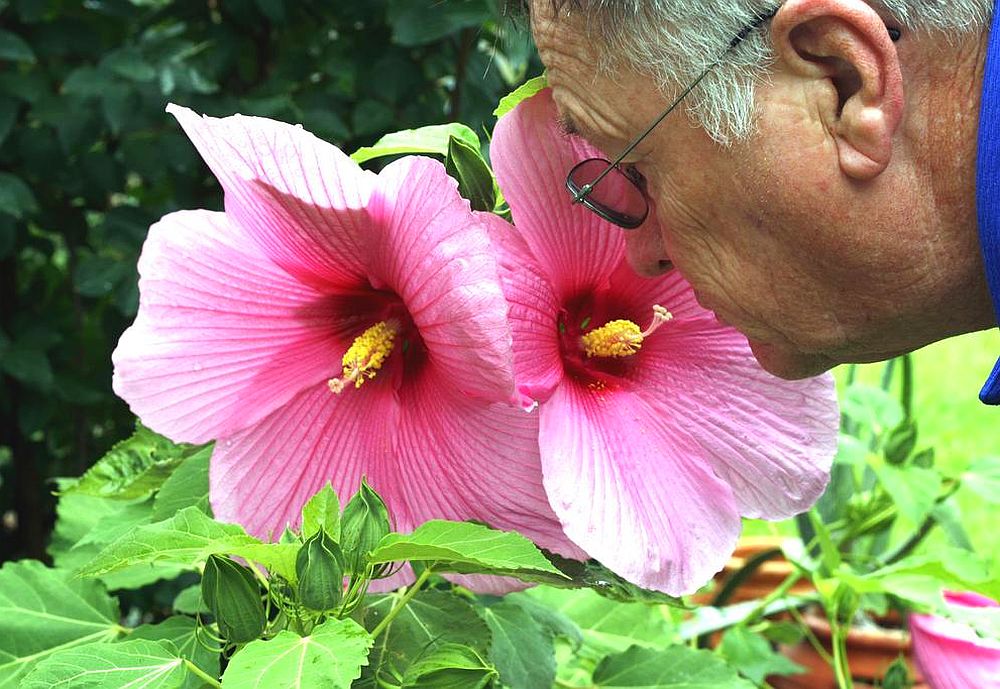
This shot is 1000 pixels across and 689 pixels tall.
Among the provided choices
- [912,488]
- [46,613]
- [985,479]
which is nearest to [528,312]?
[46,613]

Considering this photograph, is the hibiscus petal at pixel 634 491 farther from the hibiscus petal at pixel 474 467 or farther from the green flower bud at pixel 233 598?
the green flower bud at pixel 233 598

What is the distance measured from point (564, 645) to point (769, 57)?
0.54 meters

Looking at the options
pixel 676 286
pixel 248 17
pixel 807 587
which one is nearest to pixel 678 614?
pixel 807 587

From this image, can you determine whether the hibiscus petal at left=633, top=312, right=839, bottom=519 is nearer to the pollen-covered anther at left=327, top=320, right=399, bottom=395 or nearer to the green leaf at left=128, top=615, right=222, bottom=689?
the pollen-covered anther at left=327, top=320, right=399, bottom=395

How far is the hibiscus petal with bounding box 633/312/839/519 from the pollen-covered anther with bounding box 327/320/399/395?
145 millimetres

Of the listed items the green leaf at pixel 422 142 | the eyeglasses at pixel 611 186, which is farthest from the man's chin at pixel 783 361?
the green leaf at pixel 422 142

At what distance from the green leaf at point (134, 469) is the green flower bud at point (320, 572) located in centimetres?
21

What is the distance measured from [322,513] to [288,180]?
0.54 ft

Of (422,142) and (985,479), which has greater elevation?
(985,479)

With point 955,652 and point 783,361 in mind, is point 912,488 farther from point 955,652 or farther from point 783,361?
point 783,361

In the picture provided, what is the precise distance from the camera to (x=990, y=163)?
65 cm

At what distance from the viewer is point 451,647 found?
630 millimetres

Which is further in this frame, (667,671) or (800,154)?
(667,671)

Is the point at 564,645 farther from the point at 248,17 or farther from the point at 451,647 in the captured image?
the point at 248,17
